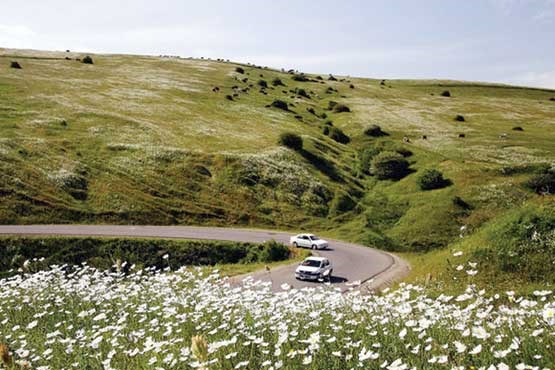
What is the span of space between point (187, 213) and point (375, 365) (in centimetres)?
4900

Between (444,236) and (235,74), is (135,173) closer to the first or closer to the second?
(444,236)

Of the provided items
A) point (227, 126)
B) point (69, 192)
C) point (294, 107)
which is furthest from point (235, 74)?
point (69, 192)

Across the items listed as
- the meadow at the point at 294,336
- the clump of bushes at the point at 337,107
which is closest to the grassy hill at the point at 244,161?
the clump of bushes at the point at 337,107

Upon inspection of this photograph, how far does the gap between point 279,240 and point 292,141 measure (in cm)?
2887

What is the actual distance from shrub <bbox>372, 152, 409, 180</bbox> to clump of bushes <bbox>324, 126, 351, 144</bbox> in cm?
1732

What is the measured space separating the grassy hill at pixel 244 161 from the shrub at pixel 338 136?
0.57 m

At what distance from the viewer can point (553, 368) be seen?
267 inches

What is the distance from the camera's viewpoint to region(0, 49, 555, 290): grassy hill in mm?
52781

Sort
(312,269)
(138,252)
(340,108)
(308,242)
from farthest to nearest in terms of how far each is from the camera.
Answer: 1. (340,108)
2. (308,242)
3. (138,252)
4. (312,269)

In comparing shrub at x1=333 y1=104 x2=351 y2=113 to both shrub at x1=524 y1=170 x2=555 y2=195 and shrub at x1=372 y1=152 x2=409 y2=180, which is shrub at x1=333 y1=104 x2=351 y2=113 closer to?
shrub at x1=372 y1=152 x2=409 y2=180

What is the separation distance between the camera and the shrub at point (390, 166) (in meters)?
71.2

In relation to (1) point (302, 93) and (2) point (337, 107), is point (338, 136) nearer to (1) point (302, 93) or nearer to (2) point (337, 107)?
(2) point (337, 107)

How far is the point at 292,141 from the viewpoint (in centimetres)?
7606

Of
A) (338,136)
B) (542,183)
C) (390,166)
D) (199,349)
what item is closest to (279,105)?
(338,136)
